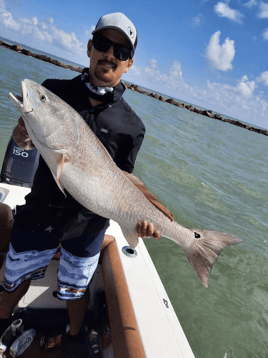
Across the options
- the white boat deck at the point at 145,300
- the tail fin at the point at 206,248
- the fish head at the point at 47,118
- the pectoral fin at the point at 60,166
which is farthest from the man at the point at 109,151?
the white boat deck at the point at 145,300

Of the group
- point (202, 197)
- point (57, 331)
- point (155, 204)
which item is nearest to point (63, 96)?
point (155, 204)

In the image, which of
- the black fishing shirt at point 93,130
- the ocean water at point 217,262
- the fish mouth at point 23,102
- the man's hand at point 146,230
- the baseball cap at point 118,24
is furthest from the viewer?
the ocean water at point 217,262

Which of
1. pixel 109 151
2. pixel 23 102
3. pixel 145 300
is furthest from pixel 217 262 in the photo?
pixel 23 102

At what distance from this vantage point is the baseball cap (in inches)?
87.0

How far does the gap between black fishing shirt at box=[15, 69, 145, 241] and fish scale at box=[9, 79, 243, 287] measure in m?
0.20

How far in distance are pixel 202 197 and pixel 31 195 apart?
9197 millimetres

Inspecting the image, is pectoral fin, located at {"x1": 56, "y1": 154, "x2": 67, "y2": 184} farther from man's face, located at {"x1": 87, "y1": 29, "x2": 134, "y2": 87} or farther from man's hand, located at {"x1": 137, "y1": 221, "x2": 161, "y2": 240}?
man's hand, located at {"x1": 137, "y1": 221, "x2": 161, "y2": 240}

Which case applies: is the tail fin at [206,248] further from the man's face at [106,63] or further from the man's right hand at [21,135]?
→ the man's right hand at [21,135]

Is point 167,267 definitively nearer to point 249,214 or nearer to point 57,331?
point 57,331

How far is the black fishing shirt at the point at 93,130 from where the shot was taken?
234 cm

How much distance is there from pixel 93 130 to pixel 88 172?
1.52ft

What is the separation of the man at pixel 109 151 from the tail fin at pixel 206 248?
0.54 metres

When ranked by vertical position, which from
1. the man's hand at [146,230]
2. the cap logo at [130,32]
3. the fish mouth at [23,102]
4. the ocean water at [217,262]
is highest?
the cap logo at [130,32]

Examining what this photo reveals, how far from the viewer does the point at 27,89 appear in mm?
1942
